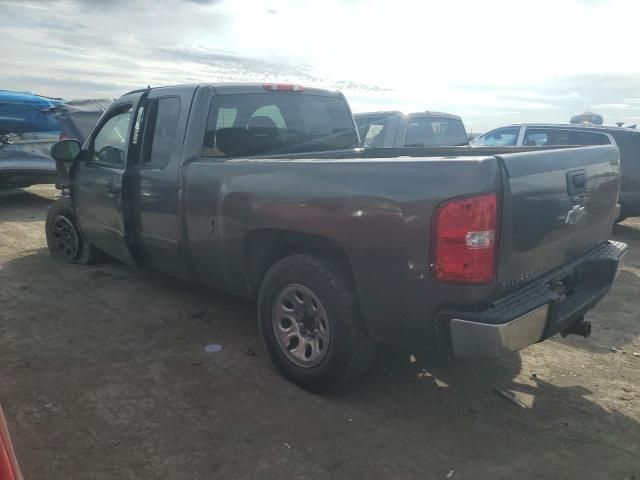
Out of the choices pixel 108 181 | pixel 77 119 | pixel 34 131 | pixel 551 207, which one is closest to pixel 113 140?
pixel 108 181

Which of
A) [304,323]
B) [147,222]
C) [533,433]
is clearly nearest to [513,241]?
[533,433]

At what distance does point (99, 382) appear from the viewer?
3414 millimetres

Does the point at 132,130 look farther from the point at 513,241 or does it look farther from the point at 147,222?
the point at 513,241

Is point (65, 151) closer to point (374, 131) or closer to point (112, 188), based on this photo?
point (112, 188)

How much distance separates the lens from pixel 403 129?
7578 mm

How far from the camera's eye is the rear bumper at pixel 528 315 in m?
2.50

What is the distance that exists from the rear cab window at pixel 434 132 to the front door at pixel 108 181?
4.02 metres

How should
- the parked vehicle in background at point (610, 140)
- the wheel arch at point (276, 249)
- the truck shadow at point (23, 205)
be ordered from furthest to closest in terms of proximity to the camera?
the truck shadow at point (23, 205), the parked vehicle in background at point (610, 140), the wheel arch at point (276, 249)

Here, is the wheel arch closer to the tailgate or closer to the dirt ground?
the dirt ground

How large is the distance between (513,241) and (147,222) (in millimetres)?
2958

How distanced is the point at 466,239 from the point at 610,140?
22.6ft

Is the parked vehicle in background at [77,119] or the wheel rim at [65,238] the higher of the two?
the parked vehicle in background at [77,119]

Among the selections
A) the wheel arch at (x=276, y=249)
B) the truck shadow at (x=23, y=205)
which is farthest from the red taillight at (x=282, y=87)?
the truck shadow at (x=23, y=205)

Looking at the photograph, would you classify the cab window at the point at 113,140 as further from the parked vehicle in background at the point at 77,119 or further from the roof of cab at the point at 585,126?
the roof of cab at the point at 585,126
